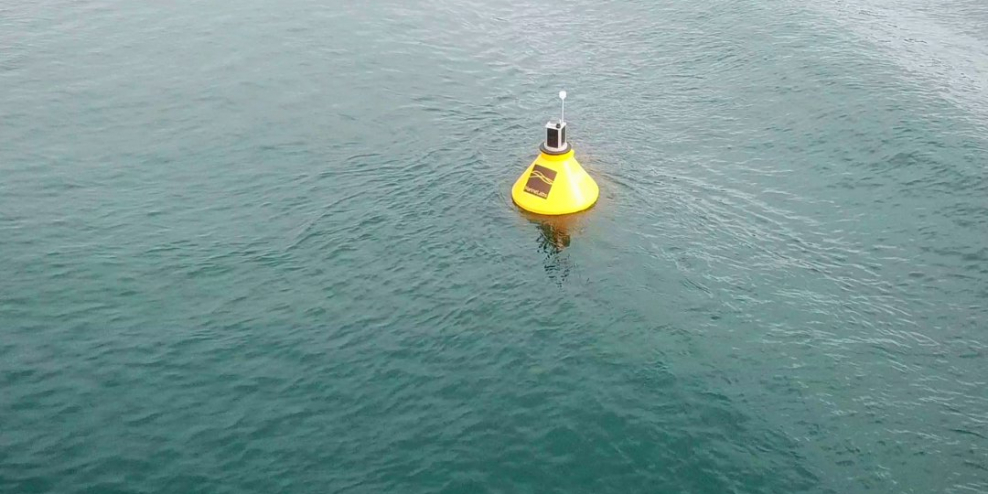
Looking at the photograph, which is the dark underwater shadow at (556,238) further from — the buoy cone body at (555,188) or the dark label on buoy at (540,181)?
the dark label on buoy at (540,181)

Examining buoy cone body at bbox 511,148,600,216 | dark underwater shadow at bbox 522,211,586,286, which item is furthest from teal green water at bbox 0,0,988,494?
buoy cone body at bbox 511,148,600,216

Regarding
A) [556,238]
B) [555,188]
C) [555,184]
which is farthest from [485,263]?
[555,184]

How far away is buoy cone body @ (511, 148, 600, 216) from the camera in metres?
44.6

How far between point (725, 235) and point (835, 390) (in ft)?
40.3

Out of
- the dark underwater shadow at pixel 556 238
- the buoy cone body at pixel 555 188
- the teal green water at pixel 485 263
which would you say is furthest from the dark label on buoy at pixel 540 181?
the teal green water at pixel 485 263

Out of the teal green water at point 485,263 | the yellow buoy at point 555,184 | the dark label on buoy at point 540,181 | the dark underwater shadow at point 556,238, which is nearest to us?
the teal green water at point 485,263

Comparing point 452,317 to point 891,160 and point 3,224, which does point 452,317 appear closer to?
point 3,224

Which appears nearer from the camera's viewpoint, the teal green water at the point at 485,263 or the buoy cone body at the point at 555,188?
the teal green water at the point at 485,263

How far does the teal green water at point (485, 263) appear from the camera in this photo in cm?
3000

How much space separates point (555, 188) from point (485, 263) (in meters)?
6.74

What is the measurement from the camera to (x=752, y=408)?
103ft

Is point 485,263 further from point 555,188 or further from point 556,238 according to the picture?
point 555,188

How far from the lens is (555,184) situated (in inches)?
1762

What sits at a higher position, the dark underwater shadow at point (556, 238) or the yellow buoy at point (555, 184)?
the yellow buoy at point (555, 184)
